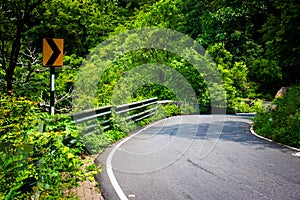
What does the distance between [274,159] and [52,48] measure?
6296 millimetres

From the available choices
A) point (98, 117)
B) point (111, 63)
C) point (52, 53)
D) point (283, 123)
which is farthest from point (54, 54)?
point (111, 63)

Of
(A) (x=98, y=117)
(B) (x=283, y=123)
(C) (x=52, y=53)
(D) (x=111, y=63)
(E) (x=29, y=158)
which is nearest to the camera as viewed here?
(E) (x=29, y=158)

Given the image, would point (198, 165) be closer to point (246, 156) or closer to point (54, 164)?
point (246, 156)

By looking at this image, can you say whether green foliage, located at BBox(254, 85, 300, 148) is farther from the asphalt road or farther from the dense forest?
the asphalt road

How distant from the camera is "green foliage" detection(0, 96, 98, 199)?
4.24m

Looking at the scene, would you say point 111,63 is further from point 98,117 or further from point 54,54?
point 54,54

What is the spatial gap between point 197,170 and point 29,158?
4393 mm

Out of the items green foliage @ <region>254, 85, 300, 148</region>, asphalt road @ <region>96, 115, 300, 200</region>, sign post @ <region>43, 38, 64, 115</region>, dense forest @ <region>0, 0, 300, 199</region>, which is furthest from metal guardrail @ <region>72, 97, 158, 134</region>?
green foliage @ <region>254, 85, 300, 148</region>

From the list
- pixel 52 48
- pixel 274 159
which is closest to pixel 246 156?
pixel 274 159

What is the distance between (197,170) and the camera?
26.1 ft

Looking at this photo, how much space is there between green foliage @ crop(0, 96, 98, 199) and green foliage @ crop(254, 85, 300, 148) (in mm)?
8965

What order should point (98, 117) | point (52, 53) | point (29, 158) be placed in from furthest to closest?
point (98, 117) < point (52, 53) < point (29, 158)

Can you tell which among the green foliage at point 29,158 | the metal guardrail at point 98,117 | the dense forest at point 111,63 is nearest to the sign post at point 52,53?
the dense forest at point 111,63

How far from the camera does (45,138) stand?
4.97m
